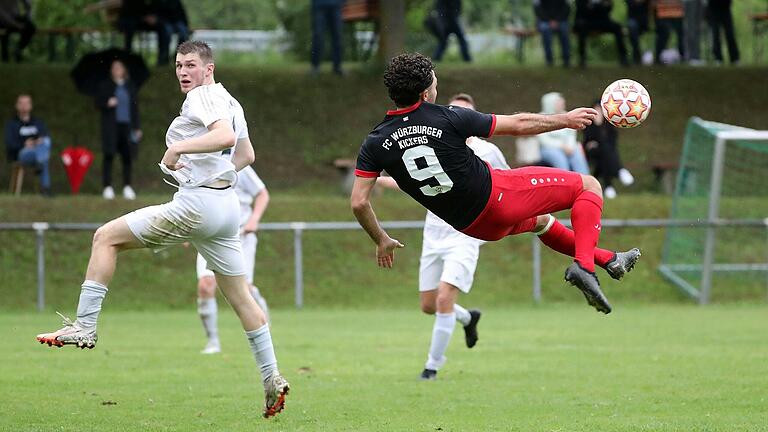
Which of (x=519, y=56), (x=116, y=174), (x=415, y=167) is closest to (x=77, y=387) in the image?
(x=415, y=167)

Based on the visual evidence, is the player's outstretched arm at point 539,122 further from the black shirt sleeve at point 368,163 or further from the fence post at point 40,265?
the fence post at point 40,265

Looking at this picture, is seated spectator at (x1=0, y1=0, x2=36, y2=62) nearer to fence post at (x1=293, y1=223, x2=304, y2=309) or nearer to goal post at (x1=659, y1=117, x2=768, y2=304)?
fence post at (x1=293, y1=223, x2=304, y2=309)

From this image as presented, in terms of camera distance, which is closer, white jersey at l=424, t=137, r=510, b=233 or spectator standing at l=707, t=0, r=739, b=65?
white jersey at l=424, t=137, r=510, b=233

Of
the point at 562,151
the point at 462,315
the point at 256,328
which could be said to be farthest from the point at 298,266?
the point at 256,328

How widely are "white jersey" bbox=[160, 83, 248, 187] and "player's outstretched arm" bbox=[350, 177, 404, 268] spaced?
0.84 m

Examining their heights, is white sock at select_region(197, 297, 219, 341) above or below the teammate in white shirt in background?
below

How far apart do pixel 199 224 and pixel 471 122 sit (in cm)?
191

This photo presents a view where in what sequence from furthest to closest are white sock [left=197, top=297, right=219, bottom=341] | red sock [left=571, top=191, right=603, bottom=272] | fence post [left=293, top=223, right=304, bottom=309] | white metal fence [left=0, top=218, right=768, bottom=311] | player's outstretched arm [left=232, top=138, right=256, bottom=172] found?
fence post [left=293, top=223, right=304, bottom=309] < white metal fence [left=0, top=218, right=768, bottom=311] < white sock [left=197, top=297, right=219, bottom=341] < player's outstretched arm [left=232, top=138, right=256, bottom=172] < red sock [left=571, top=191, right=603, bottom=272]

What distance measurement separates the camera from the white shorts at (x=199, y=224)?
28.3 ft

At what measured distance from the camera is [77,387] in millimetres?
10914

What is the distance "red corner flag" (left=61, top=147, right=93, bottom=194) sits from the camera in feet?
82.2

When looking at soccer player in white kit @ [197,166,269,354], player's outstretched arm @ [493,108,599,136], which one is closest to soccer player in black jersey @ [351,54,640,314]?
player's outstretched arm @ [493,108,599,136]

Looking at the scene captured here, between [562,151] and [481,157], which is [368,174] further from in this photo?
[562,151]

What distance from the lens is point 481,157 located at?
12.0 m
